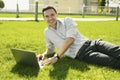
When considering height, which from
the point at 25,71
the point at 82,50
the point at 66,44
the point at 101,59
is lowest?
the point at 25,71

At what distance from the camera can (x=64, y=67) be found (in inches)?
201

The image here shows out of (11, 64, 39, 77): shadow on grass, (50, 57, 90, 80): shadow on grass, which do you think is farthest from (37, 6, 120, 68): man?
(11, 64, 39, 77): shadow on grass

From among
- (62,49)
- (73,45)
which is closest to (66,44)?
(62,49)

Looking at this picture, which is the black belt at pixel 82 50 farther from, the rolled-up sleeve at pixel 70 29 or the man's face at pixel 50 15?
the man's face at pixel 50 15

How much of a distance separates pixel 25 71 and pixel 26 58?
0.21 metres

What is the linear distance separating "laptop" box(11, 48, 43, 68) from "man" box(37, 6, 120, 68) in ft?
0.66

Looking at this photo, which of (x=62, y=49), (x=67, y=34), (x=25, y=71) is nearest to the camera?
(x=25, y=71)

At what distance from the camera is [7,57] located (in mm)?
5832

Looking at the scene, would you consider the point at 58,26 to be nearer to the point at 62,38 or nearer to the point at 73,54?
the point at 62,38

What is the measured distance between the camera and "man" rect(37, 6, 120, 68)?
5012mm

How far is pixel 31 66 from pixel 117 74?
52.5 inches

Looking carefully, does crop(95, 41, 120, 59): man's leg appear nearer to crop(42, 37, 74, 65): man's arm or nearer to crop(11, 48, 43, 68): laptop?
crop(42, 37, 74, 65): man's arm

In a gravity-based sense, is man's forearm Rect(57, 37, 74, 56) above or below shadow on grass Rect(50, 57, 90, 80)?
above

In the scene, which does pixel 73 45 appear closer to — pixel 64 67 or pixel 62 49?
pixel 62 49
